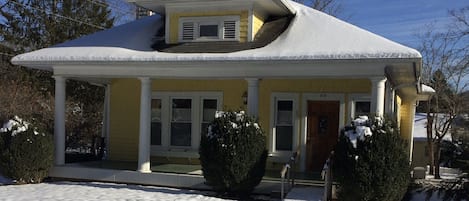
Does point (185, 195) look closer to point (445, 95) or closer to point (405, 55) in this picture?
point (405, 55)

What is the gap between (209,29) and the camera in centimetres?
1361

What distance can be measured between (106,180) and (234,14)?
17.3 ft

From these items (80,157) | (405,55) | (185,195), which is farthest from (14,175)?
(405,55)

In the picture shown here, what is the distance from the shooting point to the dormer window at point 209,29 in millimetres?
13336

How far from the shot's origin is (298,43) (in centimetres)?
1226

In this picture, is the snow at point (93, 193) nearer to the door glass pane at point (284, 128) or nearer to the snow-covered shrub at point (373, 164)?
the snow-covered shrub at point (373, 164)

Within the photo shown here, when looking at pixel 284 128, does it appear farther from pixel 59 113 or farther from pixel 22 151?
pixel 22 151

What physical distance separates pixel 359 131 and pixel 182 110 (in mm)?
6485

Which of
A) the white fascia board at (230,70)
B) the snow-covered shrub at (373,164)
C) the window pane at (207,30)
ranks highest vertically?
the window pane at (207,30)

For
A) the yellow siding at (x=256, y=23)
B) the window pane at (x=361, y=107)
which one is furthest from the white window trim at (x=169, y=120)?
the window pane at (x=361, y=107)

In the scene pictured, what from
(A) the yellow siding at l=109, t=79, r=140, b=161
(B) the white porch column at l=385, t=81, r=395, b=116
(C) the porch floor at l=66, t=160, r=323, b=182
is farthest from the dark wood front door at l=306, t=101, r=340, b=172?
(A) the yellow siding at l=109, t=79, r=140, b=161

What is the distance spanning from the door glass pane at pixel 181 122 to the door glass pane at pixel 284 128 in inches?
102

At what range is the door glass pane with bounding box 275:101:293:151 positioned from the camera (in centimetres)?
1382

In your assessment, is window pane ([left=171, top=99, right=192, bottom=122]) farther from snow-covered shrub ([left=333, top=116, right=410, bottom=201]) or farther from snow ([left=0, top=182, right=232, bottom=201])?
snow-covered shrub ([left=333, top=116, right=410, bottom=201])
